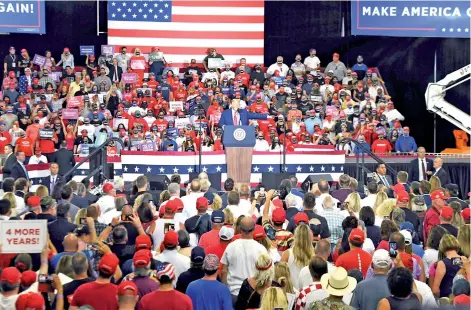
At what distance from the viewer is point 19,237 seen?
9602 millimetres

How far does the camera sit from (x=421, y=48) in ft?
105

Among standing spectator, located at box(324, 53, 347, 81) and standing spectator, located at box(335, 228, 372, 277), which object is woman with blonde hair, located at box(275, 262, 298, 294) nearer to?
standing spectator, located at box(335, 228, 372, 277)

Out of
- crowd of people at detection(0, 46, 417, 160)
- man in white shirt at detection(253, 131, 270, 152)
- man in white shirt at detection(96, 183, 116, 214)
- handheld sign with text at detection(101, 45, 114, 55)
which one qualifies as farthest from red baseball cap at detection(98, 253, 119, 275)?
handheld sign with text at detection(101, 45, 114, 55)

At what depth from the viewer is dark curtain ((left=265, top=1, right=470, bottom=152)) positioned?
3178cm

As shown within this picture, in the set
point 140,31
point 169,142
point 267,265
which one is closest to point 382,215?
point 267,265

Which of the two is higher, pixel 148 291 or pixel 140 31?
pixel 140 31

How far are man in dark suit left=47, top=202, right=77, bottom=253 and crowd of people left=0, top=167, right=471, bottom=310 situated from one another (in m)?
0.01

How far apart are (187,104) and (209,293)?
61.0 ft

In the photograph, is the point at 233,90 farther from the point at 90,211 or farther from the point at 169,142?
the point at 90,211

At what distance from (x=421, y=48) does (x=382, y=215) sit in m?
19.5

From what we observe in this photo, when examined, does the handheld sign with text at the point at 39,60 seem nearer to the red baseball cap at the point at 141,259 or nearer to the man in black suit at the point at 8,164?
the man in black suit at the point at 8,164

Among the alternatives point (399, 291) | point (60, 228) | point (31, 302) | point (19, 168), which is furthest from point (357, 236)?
point (19, 168)

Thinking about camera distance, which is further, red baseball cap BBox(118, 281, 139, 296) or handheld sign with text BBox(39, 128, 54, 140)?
handheld sign with text BBox(39, 128, 54, 140)

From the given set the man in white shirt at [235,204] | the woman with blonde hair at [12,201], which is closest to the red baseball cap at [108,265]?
the woman with blonde hair at [12,201]
